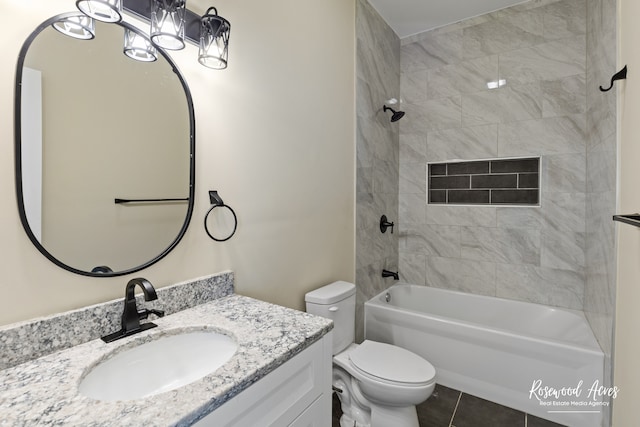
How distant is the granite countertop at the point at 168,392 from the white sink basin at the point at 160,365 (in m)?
0.03

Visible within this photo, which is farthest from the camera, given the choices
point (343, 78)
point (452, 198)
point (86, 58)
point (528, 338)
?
point (452, 198)

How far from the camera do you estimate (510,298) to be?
262 cm

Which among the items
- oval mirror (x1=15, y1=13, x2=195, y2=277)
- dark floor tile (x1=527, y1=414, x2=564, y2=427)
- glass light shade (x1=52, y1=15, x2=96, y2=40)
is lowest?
dark floor tile (x1=527, y1=414, x2=564, y2=427)

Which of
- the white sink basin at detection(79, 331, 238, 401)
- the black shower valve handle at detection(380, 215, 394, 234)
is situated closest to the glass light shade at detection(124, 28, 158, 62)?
the white sink basin at detection(79, 331, 238, 401)

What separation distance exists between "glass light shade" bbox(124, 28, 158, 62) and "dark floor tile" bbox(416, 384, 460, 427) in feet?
7.72

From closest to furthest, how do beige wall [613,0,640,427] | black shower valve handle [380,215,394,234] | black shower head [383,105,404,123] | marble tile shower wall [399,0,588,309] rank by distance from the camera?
beige wall [613,0,640,427], marble tile shower wall [399,0,588,309], black shower head [383,105,404,123], black shower valve handle [380,215,394,234]

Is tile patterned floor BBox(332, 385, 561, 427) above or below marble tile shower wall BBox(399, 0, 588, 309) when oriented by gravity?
below

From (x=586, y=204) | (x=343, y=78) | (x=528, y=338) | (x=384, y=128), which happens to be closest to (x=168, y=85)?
(x=343, y=78)

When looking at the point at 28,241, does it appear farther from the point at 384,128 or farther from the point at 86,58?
the point at 384,128

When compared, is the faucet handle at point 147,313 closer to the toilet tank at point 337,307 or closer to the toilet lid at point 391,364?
the toilet tank at point 337,307

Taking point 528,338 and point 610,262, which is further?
point 528,338

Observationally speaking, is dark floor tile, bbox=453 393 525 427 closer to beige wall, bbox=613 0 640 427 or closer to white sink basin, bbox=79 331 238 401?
beige wall, bbox=613 0 640 427

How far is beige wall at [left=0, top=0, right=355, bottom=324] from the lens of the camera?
0.86m

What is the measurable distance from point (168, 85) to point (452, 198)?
2.53 m
